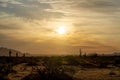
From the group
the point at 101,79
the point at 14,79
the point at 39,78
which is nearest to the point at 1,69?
the point at 14,79

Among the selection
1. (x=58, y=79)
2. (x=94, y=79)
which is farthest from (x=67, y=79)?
(x=94, y=79)

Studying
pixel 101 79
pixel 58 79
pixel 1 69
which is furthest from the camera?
pixel 1 69

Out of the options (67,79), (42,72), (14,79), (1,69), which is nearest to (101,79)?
(67,79)

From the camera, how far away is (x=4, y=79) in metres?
30.3

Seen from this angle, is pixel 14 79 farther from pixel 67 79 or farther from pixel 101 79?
pixel 101 79

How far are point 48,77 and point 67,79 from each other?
173cm

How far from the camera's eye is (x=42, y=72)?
29.5m

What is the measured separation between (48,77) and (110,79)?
580cm

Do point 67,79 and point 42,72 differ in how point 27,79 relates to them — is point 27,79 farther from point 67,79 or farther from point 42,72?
point 67,79

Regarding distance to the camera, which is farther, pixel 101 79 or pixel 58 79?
pixel 101 79

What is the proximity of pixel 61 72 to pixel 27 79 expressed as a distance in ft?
10.4

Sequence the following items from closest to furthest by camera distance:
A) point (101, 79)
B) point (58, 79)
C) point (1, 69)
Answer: point (58, 79) → point (101, 79) → point (1, 69)

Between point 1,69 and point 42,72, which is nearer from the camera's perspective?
point 42,72

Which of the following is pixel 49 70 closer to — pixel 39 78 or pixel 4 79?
pixel 39 78
